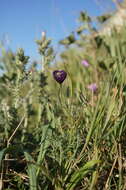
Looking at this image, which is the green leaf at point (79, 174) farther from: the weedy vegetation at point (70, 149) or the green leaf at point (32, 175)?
the green leaf at point (32, 175)

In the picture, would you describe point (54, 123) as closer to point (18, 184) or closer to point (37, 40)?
point (18, 184)

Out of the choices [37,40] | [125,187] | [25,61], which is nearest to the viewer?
[125,187]

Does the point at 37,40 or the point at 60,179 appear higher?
the point at 37,40

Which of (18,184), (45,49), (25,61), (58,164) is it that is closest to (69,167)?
(58,164)

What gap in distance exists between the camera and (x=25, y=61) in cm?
118

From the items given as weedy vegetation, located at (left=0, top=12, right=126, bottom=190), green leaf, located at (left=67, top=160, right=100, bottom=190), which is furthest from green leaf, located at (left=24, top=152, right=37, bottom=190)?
green leaf, located at (left=67, top=160, right=100, bottom=190)

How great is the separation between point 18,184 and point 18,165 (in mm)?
161

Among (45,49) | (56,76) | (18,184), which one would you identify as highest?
(45,49)

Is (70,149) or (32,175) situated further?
(70,149)

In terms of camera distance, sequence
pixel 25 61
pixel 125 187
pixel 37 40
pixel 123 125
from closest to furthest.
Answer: pixel 125 187, pixel 123 125, pixel 25 61, pixel 37 40

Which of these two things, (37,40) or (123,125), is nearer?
(123,125)

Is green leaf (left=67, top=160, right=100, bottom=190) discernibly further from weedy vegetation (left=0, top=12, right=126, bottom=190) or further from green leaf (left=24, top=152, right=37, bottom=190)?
green leaf (left=24, top=152, right=37, bottom=190)

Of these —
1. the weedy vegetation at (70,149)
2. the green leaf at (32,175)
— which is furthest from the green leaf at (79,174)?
the green leaf at (32,175)

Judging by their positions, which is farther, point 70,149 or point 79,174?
point 70,149
